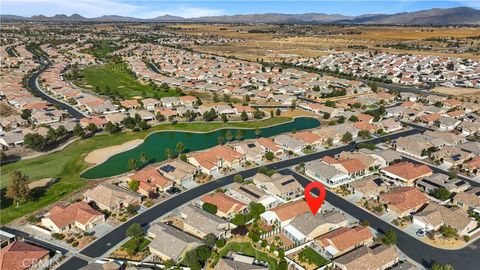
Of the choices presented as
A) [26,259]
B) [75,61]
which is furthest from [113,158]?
[75,61]

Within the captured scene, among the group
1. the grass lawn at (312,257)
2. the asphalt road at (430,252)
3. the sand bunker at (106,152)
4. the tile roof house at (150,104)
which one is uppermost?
the tile roof house at (150,104)

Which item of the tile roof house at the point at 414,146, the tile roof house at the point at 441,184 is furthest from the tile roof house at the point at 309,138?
the tile roof house at the point at 441,184

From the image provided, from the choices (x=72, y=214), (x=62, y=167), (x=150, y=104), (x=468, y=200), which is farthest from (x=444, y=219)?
(x=150, y=104)

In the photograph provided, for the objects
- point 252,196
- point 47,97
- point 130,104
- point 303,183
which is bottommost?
point 303,183

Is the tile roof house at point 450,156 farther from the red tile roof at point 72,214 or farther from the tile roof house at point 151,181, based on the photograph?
the red tile roof at point 72,214

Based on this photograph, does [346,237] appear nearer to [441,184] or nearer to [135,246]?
[441,184]

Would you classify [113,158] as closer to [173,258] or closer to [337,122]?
[173,258]

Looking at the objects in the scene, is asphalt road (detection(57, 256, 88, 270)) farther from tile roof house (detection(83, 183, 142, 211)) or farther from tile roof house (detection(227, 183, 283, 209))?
tile roof house (detection(227, 183, 283, 209))
